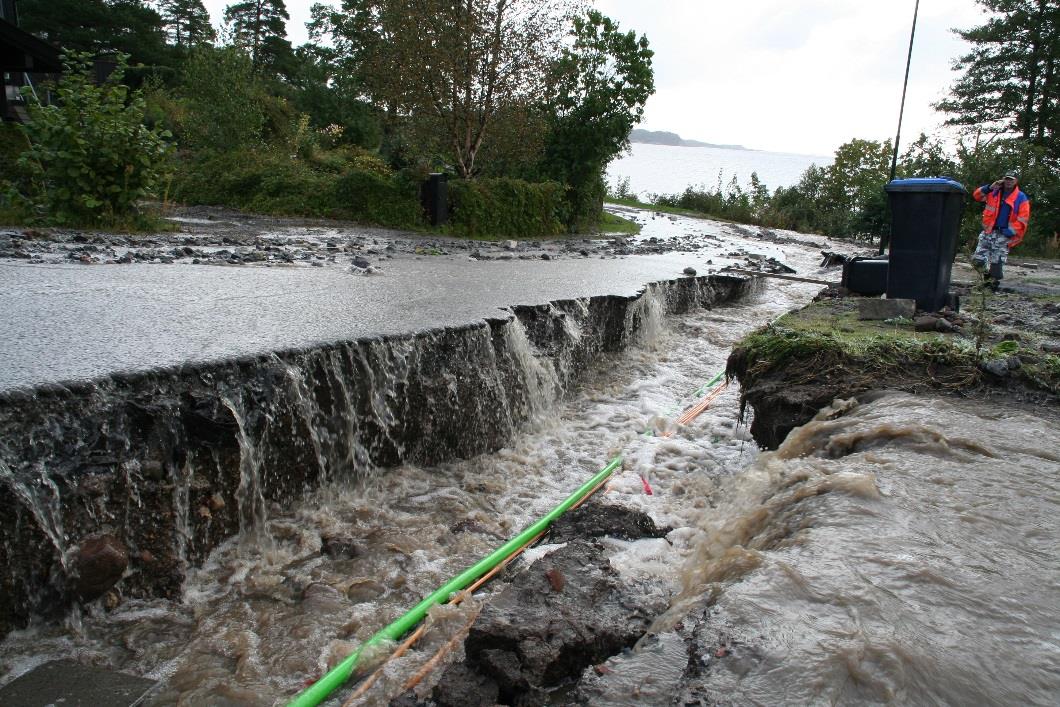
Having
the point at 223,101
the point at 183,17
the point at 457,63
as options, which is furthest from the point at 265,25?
the point at 457,63

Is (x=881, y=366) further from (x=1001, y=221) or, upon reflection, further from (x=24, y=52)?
(x=24, y=52)

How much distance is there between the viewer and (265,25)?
50375 millimetres

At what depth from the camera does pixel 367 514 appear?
4496 millimetres

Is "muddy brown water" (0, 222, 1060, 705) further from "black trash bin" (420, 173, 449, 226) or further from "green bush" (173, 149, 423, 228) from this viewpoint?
"green bush" (173, 149, 423, 228)

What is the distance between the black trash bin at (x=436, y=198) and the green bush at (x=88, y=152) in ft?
23.2

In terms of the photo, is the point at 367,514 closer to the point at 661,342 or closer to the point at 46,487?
the point at 46,487

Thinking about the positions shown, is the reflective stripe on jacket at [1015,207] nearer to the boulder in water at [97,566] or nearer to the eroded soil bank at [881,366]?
the eroded soil bank at [881,366]

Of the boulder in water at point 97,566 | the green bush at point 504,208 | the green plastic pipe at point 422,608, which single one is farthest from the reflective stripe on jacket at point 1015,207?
the boulder in water at point 97,566

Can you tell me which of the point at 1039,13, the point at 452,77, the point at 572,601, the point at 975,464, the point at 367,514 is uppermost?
the point at 1039,13

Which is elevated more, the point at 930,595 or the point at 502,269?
the point at 502,269

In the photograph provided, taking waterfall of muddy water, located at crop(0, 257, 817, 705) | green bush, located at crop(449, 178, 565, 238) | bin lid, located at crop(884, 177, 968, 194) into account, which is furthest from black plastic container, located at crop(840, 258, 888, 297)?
green bush, located at crop(449, 178, 565, 238)

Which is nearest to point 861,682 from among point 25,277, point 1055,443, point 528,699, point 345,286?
point 528,699

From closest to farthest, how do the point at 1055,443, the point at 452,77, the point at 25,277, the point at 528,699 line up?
the point at 528,699 → the point at 1055,443 → the point at 25,277 → the point at 452,77

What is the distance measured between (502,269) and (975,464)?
7428mm
